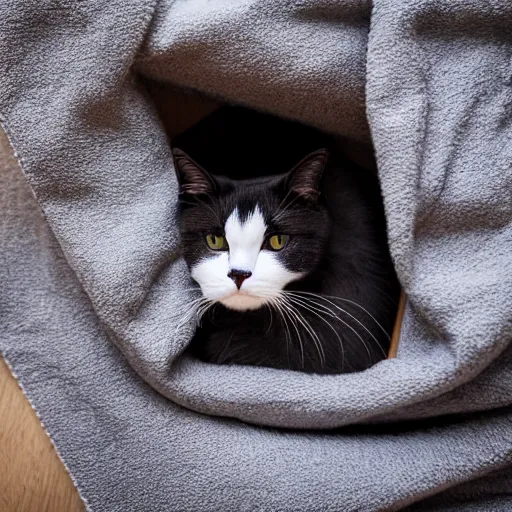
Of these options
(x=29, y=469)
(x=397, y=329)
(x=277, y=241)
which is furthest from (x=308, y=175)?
(x=29, y=469)

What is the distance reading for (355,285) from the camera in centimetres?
101

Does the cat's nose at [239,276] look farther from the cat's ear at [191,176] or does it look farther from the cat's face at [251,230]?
the cat's ear at [191,176]

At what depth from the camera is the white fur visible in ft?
2.84

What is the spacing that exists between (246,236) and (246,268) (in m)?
0.06

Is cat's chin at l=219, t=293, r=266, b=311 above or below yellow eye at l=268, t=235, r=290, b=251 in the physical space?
below

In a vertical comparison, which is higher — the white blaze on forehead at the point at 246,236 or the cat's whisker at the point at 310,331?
the white blaze on forehead at the point at 246,236

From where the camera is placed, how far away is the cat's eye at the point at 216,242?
925 millimetres

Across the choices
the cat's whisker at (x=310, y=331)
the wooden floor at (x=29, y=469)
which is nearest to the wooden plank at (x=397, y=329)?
the cat's whisker at (x=310, y=331)

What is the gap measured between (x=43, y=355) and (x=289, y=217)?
1.66 ft

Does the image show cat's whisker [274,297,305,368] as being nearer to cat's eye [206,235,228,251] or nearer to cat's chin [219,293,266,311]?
cat's chin [219,293,266,311]

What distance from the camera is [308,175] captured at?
900 mm

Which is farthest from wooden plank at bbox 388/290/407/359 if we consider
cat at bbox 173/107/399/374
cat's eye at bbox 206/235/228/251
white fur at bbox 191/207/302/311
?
cat's eye at bbox 206/235/228/251

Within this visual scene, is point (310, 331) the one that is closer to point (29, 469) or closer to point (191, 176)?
point (191, 176)

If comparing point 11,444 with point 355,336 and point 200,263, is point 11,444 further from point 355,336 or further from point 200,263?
point 355,336
